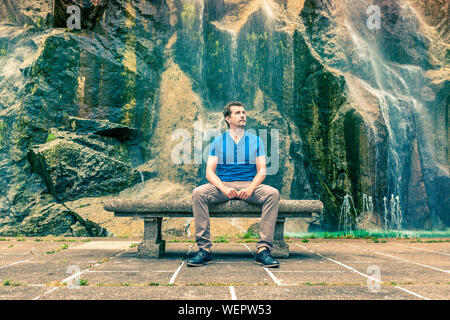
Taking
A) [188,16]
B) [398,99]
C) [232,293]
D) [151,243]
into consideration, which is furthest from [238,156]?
[398,99]

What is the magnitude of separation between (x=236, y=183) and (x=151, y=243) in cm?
135

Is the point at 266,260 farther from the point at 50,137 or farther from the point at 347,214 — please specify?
the point at 50,137

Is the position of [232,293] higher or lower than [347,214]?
lower

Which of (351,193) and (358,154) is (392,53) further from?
(351,193)

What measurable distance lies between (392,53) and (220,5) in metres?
7.15

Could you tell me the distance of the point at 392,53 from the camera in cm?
1436

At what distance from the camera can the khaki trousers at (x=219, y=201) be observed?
409 cm

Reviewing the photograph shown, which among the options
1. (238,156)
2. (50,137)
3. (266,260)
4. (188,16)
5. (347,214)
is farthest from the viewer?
(188,16)

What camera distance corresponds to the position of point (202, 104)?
12109mm

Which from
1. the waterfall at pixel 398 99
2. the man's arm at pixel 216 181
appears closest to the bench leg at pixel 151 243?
the man's arm at pixel 216 181

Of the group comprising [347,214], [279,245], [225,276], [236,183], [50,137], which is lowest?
[225,276]

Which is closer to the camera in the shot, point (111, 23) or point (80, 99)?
point (80, 99)

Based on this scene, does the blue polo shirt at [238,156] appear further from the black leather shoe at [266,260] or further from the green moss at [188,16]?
the green moss at [188,16]

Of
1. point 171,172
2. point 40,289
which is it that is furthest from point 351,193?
point 40,289
